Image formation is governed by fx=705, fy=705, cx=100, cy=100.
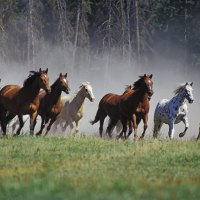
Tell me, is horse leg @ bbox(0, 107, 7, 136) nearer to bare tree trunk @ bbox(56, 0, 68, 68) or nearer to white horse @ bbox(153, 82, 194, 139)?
white horse @ bbox(153, 82, 194, 139)

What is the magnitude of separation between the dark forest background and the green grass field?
138ft

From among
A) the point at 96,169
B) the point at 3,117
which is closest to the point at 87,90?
the point at 3,117

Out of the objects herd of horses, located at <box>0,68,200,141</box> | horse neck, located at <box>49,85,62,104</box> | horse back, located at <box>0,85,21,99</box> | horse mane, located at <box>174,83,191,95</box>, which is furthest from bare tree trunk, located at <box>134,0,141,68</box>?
horse back, located at <box>0,85,21,99</box>

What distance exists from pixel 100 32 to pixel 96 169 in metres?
51.9

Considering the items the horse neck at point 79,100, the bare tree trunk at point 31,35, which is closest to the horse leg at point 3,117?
the horse neck at point 79,100

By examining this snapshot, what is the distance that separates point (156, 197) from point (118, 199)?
0.68 meters

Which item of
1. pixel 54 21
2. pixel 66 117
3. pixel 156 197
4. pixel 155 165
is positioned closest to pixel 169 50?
pixel 54 21

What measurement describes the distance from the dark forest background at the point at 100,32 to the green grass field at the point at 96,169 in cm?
4211

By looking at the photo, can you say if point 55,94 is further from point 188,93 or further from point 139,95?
point 188,93

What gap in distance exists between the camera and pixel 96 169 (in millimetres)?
15500

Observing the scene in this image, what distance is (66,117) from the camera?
3155cm

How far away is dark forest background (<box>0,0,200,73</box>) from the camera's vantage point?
6612 centimetres

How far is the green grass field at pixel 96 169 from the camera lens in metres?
12.0

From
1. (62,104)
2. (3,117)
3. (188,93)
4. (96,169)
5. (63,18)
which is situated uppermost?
(63,18)
